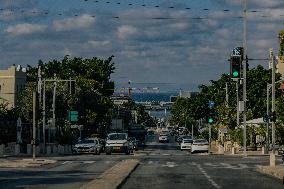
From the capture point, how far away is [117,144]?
64.1m

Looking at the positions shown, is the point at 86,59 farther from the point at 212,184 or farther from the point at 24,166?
the point at 212,184

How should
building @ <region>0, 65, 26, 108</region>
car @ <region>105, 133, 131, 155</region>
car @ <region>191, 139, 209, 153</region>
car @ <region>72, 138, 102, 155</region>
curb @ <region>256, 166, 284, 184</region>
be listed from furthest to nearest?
building @ <region>0, 65, 26, 108</region>, car @ <region>191, 139, 209, 153</region>, car @ <region>72, 138, 102, 155</region>, car @ <region>105, 133, 131, 155</region>, curb @ <region>256, 166, 284, 184</region>

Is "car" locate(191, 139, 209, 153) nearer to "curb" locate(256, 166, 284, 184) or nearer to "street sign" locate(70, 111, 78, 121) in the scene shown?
"street sign" locate(70, 111, 78, 121)

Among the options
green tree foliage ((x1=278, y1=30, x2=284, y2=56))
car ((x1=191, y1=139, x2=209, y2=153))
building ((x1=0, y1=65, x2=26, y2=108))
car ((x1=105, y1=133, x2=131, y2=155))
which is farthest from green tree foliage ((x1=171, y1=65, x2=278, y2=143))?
green tree foliage ((x1=278, y1=30, x2=284, y2=56))

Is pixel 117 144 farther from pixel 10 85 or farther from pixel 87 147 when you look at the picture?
pixel 10 85

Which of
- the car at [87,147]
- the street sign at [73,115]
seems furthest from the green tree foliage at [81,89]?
the car at [87,147]

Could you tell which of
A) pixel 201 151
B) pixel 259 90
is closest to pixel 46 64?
pixel 259 90

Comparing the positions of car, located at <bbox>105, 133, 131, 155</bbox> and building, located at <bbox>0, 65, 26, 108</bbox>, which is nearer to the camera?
car, located at <bbox>105, 133, 131, 155</bbox>

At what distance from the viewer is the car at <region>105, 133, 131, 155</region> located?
210 feet

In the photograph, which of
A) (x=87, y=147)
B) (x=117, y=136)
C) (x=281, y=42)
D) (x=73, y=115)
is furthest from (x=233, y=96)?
(x=281, y=42)

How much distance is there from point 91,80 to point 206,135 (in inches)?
763

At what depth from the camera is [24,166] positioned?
1613 inches

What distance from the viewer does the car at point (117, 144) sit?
210 ft

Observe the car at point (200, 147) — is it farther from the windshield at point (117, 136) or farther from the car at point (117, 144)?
the windshield at point (117, 136)
